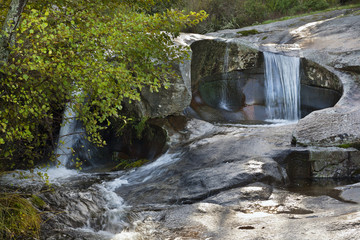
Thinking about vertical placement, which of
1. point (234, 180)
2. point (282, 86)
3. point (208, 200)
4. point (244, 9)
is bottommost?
point (208, 200)

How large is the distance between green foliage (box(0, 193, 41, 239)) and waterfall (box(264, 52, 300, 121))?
910cm

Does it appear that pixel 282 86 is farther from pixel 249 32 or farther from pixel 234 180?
pixel 234 180

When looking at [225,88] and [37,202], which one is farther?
[225,88]

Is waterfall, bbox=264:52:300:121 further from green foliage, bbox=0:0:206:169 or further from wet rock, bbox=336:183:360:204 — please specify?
green foliage, bbox=0:0:206:169

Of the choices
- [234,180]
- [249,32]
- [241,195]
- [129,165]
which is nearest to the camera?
[241,195]

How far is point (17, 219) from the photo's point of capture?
14.6 feet

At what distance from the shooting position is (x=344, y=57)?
447 inches

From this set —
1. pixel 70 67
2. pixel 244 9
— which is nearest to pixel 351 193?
pixel 70 67

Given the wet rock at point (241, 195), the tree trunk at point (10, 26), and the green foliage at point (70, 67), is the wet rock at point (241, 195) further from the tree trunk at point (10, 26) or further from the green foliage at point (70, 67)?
the tree trunk at point (10, 26)

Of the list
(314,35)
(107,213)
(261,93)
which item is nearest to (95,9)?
(107,213)

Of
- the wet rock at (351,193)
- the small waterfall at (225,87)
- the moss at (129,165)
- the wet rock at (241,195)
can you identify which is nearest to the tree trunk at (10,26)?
the wet rock at (241,195)

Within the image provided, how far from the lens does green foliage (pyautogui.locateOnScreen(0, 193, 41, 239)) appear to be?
4.30m

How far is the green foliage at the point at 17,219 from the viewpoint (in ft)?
14.1

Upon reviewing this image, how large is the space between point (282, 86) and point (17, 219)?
998cm
